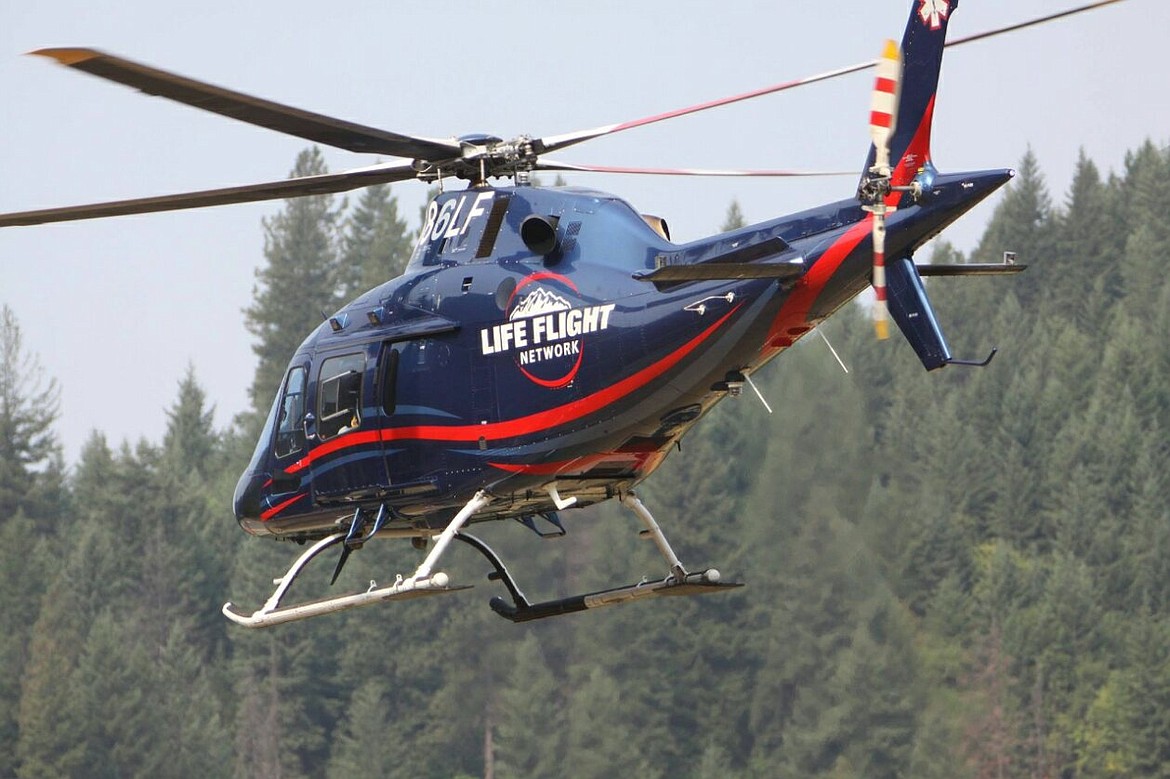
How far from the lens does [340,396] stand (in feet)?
61.7

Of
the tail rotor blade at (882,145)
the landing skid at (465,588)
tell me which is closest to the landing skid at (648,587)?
the landing skid at (465,588)

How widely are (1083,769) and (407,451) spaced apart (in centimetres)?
4493

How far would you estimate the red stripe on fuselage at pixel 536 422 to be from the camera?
16562 millimetres

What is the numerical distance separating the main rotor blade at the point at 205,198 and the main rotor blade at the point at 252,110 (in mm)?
355

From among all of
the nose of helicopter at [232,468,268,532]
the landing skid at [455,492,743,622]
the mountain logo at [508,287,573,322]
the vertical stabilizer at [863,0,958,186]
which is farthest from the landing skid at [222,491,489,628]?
the vertical stabilizer at [863,0,958,186]

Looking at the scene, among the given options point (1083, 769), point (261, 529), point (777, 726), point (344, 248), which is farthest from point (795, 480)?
point (344, 248)

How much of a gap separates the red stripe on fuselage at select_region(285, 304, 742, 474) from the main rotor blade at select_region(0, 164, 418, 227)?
6.93ft

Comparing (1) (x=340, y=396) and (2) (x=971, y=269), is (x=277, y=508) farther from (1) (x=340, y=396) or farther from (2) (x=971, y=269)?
(2) (x=971, y=269)

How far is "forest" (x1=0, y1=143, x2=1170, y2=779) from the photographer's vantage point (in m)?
57.0

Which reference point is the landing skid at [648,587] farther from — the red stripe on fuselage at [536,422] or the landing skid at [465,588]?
the red stripe on fuselage at [536,422]

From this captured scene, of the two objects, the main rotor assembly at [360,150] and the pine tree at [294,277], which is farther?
the pine tree at [294,277]

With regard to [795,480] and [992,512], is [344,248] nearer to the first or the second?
[992,512]

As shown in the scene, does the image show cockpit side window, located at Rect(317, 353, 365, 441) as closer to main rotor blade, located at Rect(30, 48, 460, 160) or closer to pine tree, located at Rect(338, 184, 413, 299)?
main rotor blade, located at Rect(30, 48, 460, 160)

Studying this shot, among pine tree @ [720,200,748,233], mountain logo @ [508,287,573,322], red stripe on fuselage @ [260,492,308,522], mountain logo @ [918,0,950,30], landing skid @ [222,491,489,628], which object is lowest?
landing skid @ [222,491,489,628]
